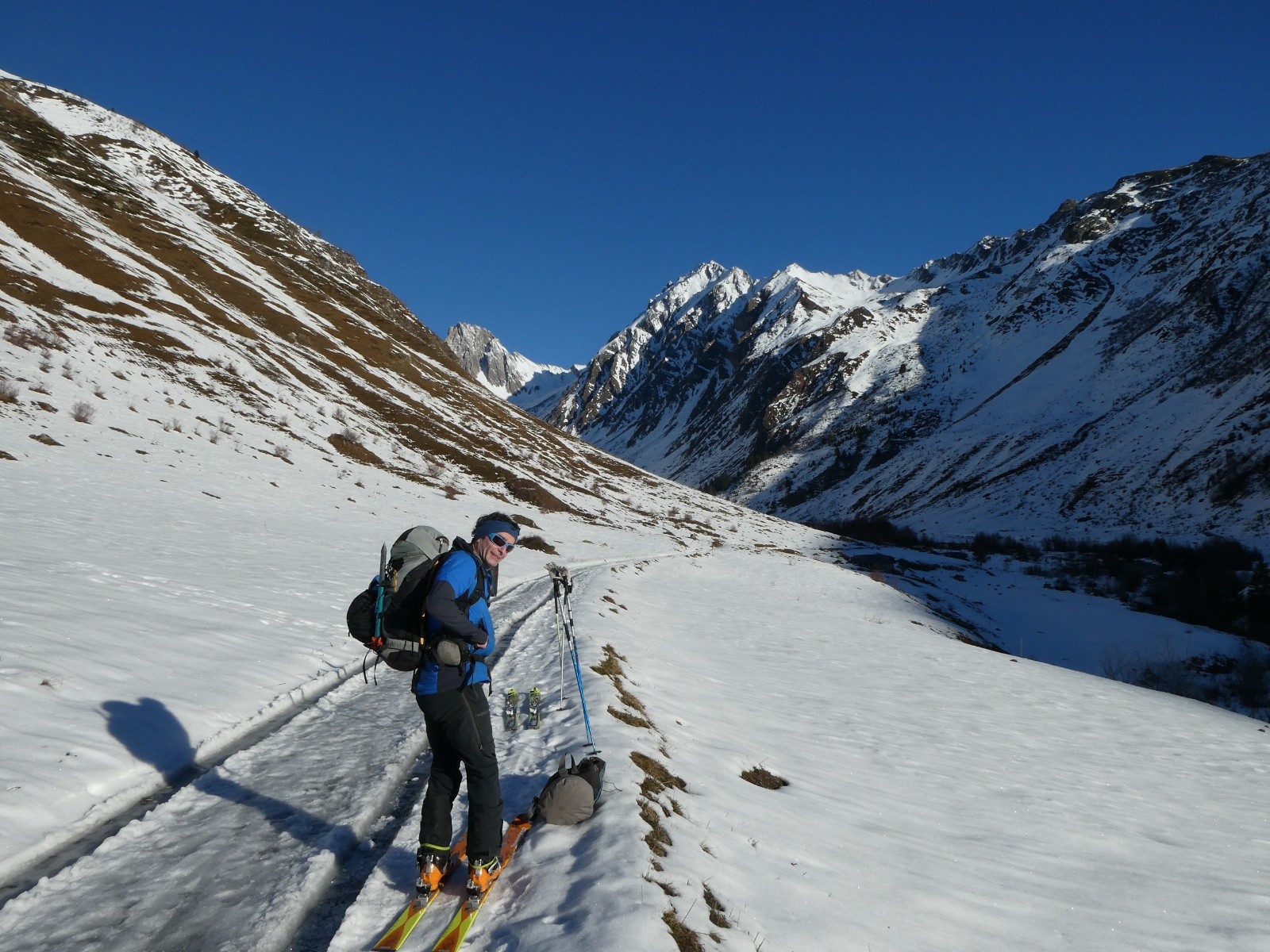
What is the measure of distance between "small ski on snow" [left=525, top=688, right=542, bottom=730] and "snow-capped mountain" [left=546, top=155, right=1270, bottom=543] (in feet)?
195

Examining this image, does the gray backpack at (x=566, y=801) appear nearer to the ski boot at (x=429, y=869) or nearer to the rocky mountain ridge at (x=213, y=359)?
the ski boot at (x=429, y=869)

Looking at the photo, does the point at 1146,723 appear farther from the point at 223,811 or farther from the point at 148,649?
the point at 148,649

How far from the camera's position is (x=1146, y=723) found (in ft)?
50.8

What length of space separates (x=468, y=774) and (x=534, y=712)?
12.9 feet

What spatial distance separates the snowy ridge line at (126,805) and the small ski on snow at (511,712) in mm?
2938

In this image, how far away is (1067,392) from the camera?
102m

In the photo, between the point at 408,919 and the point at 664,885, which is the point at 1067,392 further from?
the point at 408,919

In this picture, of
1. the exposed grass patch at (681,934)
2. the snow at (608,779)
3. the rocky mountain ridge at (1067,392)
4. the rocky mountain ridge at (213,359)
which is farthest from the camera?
the rocky mountain ridge at (1067,392)

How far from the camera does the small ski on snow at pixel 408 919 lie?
4.60 meters

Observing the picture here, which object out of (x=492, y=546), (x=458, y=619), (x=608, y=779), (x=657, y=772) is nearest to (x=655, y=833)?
(x=608, y=779)

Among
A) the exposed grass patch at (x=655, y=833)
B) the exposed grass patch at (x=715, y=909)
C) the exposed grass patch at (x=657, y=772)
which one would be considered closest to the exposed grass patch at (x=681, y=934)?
the exposed grass patch at (x=715, y=909)

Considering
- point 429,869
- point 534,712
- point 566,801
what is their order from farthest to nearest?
1. point 534,712
2. point 566,801
3. point 429,869

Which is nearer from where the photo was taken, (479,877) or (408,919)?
(408,919)

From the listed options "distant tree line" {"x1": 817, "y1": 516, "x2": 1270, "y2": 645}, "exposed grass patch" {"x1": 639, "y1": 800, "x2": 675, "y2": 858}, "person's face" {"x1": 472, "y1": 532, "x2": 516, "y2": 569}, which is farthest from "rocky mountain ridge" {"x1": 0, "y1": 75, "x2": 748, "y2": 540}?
"distant tree line" {"x1": 817, "y1": 516, "x2": 1270, "y2": 645}
